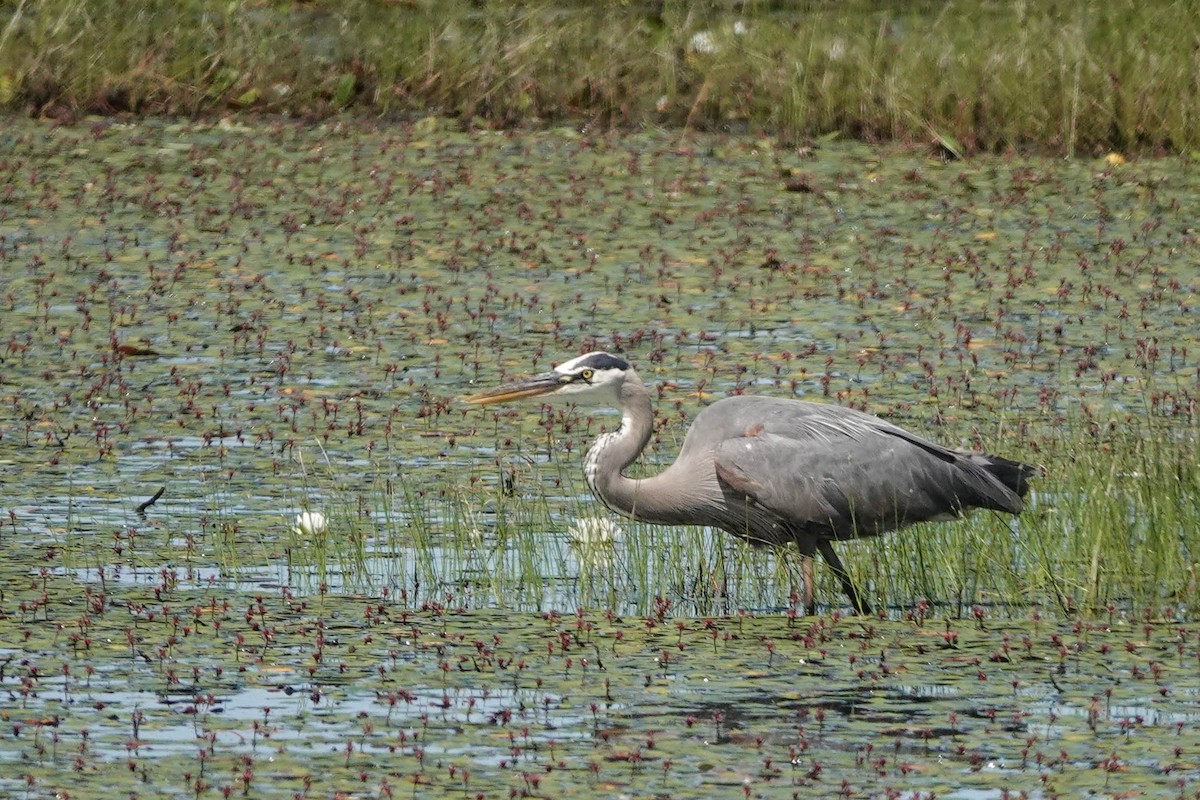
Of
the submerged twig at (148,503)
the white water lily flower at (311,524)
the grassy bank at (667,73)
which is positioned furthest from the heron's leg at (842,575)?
the grassy bank at (667,73)

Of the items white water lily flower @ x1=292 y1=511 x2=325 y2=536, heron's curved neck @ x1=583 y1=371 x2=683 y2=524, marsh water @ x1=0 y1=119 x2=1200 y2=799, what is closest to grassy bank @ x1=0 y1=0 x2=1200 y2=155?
marsh water @ x1=0 y1=119 x2=1200 y2=799

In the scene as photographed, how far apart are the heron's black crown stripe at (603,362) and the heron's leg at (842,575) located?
81 cm

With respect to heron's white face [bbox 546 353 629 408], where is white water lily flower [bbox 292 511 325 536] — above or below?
below

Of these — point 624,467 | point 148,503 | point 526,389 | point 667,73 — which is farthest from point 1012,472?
point 667,73

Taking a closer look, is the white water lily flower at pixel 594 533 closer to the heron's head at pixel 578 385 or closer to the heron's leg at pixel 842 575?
the heron's head at pixel 578 385

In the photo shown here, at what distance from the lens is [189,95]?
584 inches

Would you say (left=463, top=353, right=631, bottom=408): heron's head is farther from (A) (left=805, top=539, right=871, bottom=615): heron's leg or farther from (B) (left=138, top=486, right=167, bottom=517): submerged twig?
(B) (left=138, top=486, right=167, bottom=517): submerged twig

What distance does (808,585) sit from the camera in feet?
21.5

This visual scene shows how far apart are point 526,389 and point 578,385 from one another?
0.62ft

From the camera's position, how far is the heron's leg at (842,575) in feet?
21.3

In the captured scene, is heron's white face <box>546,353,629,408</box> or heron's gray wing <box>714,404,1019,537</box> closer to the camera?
heron's gray wing <box>714,404,1019,537</box>

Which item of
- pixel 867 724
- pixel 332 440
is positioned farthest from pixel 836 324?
pixel 867 724

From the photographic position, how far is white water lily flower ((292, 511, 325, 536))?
6824 millimetres

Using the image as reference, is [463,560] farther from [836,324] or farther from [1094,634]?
[836,324]
